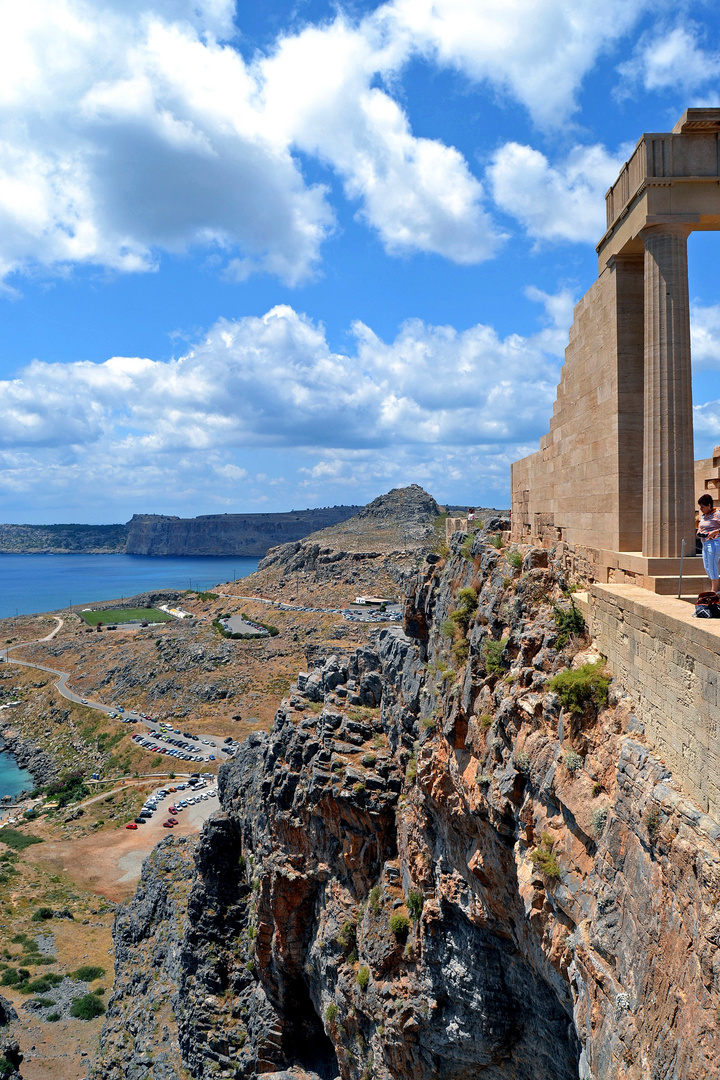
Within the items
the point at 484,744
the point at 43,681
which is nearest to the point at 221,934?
the point at 484,744

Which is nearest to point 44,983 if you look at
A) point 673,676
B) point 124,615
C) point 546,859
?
point 546,859

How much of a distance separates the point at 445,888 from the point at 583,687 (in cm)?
919

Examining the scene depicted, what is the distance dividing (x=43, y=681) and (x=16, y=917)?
52250 mm

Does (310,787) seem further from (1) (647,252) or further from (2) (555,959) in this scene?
(1) (647,252)

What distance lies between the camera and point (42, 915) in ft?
143

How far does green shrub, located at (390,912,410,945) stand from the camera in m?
18.8

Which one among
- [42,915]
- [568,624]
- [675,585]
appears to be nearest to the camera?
[675,585]

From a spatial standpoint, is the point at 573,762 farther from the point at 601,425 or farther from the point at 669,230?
the point at 669,230

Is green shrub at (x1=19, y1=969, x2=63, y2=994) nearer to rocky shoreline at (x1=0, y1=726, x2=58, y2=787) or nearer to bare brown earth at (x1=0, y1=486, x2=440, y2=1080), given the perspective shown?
bare brown earth at (x1=0, y1=486, x2=440, y2=1080)

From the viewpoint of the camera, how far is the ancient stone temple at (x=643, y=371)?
416 inches

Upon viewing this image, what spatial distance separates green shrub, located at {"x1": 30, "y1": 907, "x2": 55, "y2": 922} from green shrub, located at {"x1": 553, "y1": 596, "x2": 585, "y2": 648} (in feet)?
152

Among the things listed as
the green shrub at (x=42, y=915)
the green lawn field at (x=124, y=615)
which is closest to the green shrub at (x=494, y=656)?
the green shrub at (x=42, y=915)

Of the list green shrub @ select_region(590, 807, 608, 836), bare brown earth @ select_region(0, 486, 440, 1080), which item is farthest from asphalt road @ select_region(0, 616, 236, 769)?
green shrub @ select_region(590, 807, 608, 836)

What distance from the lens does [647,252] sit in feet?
35.4
